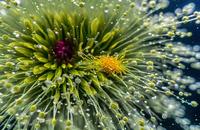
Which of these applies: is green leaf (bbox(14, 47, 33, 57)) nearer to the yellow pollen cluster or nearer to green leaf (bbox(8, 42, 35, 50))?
green leaf (bbox(8, 42, 35, 50))

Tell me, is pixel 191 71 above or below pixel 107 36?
below

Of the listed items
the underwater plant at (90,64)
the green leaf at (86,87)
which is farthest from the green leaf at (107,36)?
the green leaf at (86,87)

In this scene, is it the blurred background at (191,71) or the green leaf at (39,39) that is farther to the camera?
the blurred background at (191,71)

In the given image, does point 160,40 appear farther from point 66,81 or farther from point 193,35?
point 66,81

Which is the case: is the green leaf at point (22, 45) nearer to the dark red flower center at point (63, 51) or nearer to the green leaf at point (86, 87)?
the dark red flower center at point (63, 51)

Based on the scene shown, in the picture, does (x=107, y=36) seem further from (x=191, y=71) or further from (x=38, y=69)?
(x=191, y=71)

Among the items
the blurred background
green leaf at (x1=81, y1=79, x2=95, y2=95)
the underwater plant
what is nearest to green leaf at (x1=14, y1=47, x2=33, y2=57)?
the underwater plant

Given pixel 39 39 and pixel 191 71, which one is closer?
pixel 39 39

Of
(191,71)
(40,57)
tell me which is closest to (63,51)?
(40,57)
